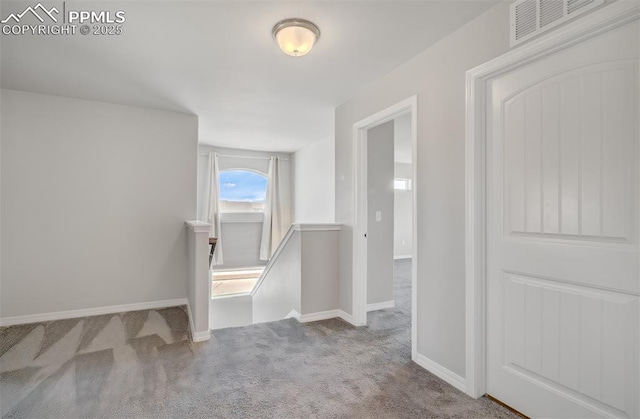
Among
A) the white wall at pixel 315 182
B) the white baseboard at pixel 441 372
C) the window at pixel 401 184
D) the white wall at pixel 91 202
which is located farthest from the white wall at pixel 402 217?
the white baseboard at pixel 441 372

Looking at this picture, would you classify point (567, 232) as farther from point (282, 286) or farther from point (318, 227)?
point (282, 286)

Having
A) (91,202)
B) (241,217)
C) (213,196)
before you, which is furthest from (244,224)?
(91,202)

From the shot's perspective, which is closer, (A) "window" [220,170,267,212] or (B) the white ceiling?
(B) the white ceiling

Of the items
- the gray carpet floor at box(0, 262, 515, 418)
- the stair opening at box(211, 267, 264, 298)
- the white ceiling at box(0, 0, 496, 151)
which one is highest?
the white ceiling at box(0, 0, 496, 151)

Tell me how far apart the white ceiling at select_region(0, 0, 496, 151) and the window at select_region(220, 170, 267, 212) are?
9.97 feet

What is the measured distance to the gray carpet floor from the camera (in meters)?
1.85

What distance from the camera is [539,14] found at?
65.3 inches

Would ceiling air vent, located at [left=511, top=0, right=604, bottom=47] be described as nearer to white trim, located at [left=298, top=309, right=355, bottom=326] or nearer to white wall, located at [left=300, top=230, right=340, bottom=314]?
white wall, located at [left=300, top=230, right=340, bottom=314]

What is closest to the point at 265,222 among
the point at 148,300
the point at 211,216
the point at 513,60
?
the point at 211,216

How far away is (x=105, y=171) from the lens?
3.65 m

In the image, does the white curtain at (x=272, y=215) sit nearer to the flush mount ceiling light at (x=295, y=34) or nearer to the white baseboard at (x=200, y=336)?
the white baseboard at (x=200, y=336)

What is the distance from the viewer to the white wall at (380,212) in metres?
3.74

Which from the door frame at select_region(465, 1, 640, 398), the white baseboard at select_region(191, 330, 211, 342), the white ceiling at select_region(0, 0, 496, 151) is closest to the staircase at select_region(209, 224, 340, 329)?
the white baseboard at select_region(191, 330, 211, 342)

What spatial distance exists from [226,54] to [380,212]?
2.34m
